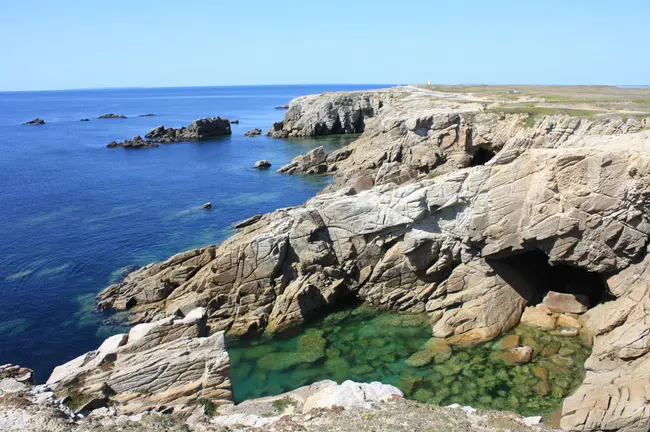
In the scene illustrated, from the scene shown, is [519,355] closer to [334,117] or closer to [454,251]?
[454,251]

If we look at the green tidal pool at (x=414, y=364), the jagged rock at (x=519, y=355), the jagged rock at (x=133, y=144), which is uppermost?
the jagged rock at (x=133, y=144)

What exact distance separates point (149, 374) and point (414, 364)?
52.1 ft

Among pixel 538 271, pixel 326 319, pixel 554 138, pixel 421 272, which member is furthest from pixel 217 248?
pixel 554 138

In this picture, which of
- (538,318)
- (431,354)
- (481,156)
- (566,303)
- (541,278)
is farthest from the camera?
(481,156)

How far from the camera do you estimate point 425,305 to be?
37.4 m

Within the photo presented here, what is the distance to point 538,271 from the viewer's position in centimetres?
3803

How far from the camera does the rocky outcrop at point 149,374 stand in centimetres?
2364

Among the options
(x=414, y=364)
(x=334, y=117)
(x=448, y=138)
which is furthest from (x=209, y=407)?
(x=334, y=117)

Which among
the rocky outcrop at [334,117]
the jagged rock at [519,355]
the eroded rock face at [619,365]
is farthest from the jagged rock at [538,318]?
the rocky outcrop at [334,117]

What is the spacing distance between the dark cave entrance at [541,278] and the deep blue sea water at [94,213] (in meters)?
30.5

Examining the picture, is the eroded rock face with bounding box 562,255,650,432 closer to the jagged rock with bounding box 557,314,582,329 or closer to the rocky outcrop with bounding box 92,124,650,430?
the rocky outcrop with bounding box 92,124,650,430

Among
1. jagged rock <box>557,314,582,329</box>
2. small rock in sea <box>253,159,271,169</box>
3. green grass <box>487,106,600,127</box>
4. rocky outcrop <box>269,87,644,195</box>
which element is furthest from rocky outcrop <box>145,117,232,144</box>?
jagged rock <box>557,314,582,329</box>

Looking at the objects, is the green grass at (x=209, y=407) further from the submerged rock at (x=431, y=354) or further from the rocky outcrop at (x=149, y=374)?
the submerged rock at (x=431, y=354)

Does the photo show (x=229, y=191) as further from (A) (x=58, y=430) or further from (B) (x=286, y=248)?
(A) (x=58, y=430)
